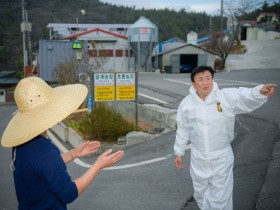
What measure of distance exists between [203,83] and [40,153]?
1.92 meters

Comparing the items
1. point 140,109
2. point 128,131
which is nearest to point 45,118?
point 128,131

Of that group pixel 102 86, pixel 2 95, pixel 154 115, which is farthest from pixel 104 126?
pixel 2 95

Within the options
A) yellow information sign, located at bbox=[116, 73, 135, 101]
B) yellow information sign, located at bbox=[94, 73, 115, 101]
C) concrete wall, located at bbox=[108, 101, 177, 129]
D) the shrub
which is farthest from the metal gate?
the shrub

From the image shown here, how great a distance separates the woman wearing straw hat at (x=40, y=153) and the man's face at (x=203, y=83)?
135 cm

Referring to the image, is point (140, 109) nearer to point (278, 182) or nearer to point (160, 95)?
point (160, 95)

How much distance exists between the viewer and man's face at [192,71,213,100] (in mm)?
3346

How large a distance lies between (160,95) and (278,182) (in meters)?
8.76

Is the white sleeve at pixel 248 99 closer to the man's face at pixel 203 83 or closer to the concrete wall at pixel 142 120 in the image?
the man's face at pixel 203 83

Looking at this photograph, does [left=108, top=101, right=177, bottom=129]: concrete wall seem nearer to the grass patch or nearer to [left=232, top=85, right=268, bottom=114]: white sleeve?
the grass patch

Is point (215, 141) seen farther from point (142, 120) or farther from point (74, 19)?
point (74, 19)

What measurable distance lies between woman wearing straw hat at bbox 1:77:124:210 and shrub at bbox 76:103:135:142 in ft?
18.4

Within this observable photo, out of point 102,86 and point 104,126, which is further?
point 102,86

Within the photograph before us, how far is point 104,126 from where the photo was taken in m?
8.01

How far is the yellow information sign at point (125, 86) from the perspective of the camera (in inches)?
342
